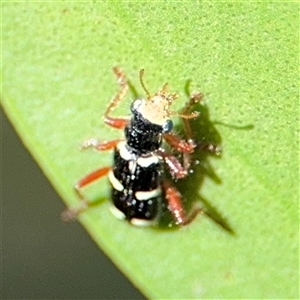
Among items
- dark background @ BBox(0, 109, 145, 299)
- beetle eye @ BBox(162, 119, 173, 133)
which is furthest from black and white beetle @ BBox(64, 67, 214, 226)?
dark background @ BBox(0, 109, 145, 299)

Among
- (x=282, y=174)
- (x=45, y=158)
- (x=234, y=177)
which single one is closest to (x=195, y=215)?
(x=234, y=177)

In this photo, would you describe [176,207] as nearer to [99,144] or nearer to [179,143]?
[179,143]

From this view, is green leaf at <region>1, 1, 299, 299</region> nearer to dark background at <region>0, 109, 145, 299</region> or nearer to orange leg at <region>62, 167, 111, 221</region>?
orange leg at <region>62, 167, 111, 221</region>

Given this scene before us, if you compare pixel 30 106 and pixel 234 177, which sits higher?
pixel 30 106

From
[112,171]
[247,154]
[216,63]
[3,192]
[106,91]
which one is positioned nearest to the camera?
[216,63]

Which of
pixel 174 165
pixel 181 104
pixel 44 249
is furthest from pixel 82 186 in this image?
pixel 44 249

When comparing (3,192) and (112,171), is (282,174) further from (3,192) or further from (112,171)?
(3,192)
